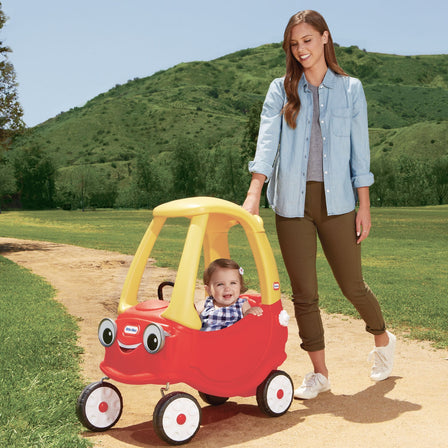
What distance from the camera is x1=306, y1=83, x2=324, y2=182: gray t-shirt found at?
14.8 feet

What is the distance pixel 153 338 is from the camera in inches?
146

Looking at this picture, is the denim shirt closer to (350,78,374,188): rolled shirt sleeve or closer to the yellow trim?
(350,78,374,188): rolled shirt sleeve

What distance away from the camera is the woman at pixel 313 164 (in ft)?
14.6

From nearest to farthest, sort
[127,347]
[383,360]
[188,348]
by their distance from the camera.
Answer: [188,348]
[127,347]
[383,360]

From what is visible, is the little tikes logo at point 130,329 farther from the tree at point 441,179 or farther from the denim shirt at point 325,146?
the tree at point 441,179

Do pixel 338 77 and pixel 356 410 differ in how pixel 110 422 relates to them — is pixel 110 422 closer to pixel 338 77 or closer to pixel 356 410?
pixel 356 410

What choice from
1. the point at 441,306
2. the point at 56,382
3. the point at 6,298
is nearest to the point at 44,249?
the point at 6,298

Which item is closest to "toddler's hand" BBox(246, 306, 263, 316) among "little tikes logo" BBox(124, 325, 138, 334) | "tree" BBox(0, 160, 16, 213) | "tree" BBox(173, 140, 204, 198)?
"little tikes logo" BBox(124, 325, 138, 334)

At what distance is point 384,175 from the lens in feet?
302

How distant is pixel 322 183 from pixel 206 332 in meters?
1.45

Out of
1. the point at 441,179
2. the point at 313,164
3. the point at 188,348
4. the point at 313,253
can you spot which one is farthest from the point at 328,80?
the point at 441,179

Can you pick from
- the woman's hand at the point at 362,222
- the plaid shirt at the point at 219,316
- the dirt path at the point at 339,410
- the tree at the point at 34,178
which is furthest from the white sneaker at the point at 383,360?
the tree at the point at 34,178

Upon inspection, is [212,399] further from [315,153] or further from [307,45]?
[307,45]

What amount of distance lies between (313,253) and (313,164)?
0.67 meters
